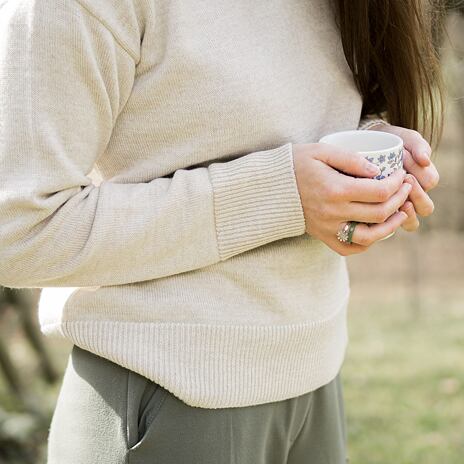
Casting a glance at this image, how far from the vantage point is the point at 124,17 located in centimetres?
107

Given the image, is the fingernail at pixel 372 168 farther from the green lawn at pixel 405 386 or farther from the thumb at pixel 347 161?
the green lawn at pixel 405 386

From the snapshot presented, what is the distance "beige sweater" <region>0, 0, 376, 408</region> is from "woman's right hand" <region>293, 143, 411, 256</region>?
1.0 inches

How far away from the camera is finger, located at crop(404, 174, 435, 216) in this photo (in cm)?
122

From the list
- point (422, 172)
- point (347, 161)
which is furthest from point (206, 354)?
point (422, 172)

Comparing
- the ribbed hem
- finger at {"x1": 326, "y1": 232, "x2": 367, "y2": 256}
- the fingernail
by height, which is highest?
the fingernail

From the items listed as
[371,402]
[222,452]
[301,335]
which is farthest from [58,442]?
[371,402]

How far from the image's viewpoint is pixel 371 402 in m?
3.51

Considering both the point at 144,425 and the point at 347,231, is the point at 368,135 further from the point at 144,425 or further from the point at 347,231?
the point at 144,425

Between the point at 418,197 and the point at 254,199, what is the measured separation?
0.26m

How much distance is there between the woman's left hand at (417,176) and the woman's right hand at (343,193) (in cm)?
6

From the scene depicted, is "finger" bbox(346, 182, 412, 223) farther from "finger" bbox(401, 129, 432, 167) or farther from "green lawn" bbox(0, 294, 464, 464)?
"green lawn" bbox(0, 294, 464, 464)

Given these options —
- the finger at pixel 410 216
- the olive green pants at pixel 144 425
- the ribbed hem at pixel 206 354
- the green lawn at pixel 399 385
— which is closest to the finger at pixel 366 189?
the finger at pixel 410 216

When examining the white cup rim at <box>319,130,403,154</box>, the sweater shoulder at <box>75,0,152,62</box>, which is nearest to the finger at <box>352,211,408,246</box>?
the white cup rim at <box>319,130,403,154</box>

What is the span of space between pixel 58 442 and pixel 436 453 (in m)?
2.09
